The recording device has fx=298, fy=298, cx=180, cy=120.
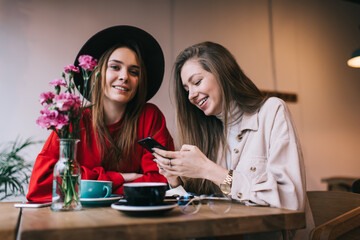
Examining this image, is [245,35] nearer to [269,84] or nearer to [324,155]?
[269,84]

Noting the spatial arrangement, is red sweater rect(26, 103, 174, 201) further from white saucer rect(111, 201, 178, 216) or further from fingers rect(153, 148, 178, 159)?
white saucer rect(111, 201, 178, 216)

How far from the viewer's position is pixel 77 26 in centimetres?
250

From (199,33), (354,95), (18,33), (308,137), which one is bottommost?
(308,137)

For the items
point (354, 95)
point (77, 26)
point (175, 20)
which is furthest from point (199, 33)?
point (354, 95)

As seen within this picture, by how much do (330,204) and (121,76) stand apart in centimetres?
129

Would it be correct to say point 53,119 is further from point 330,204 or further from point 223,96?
point 330,204

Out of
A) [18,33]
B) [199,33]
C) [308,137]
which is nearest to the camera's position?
[18,33]

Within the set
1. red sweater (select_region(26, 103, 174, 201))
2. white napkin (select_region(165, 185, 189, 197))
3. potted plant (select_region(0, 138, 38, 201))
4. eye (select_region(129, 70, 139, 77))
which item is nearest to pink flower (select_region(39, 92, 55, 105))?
red sweater (select_region(26, 103, 174, 201))

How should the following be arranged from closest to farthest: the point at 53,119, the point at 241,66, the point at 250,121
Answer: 1. the point at 53,119
2. the point at 250,121
3. the point at 241,66

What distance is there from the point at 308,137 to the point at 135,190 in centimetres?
316

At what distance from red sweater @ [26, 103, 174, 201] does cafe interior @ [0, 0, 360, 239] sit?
266 millimetres

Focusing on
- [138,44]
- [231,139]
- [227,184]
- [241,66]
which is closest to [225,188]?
[227,184]

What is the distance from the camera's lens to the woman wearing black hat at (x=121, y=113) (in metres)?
1.68

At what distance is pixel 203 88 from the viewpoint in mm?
1508
